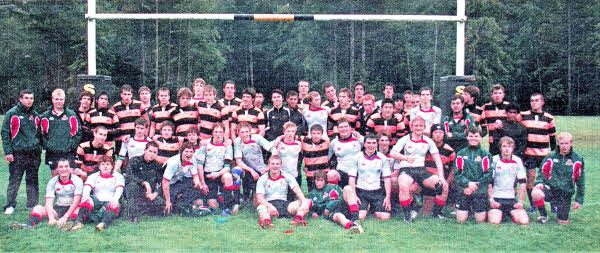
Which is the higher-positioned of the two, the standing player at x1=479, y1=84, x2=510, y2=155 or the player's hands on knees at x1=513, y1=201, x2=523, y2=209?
the standing player at x1=479, y1=84, x2=510, y2=155

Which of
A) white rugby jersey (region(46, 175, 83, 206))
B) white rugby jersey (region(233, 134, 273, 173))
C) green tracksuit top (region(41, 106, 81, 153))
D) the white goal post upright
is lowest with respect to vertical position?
white rugby jersey (region(46, 175, 83, 206))

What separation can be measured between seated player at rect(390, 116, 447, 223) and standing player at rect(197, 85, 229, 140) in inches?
75.5

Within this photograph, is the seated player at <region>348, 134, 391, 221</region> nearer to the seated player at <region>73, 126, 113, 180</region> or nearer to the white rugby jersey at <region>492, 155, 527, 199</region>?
the white rugby jersey at <region>492, 155, 527, 199</region>

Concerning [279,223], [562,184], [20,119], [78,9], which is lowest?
[279,223]

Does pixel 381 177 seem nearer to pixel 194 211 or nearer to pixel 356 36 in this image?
pixel 194 211

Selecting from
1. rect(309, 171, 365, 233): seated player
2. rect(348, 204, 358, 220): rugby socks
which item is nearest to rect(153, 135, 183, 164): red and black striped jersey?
rect(309, 171, 365, 233): seated player

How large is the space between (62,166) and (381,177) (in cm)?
290

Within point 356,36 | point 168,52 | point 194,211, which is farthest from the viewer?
point 356,36

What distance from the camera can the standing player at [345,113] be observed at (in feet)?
18.7

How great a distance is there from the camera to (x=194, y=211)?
195 inches

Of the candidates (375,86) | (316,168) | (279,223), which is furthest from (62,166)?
(375,86)

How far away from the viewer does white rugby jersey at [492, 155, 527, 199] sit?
190 inches

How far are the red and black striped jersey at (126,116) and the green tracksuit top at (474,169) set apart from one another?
11.1 ft

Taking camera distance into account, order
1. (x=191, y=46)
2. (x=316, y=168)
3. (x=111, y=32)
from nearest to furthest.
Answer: (x=316, y=168) → (x=191, y=46) → (x=111, y=32)
